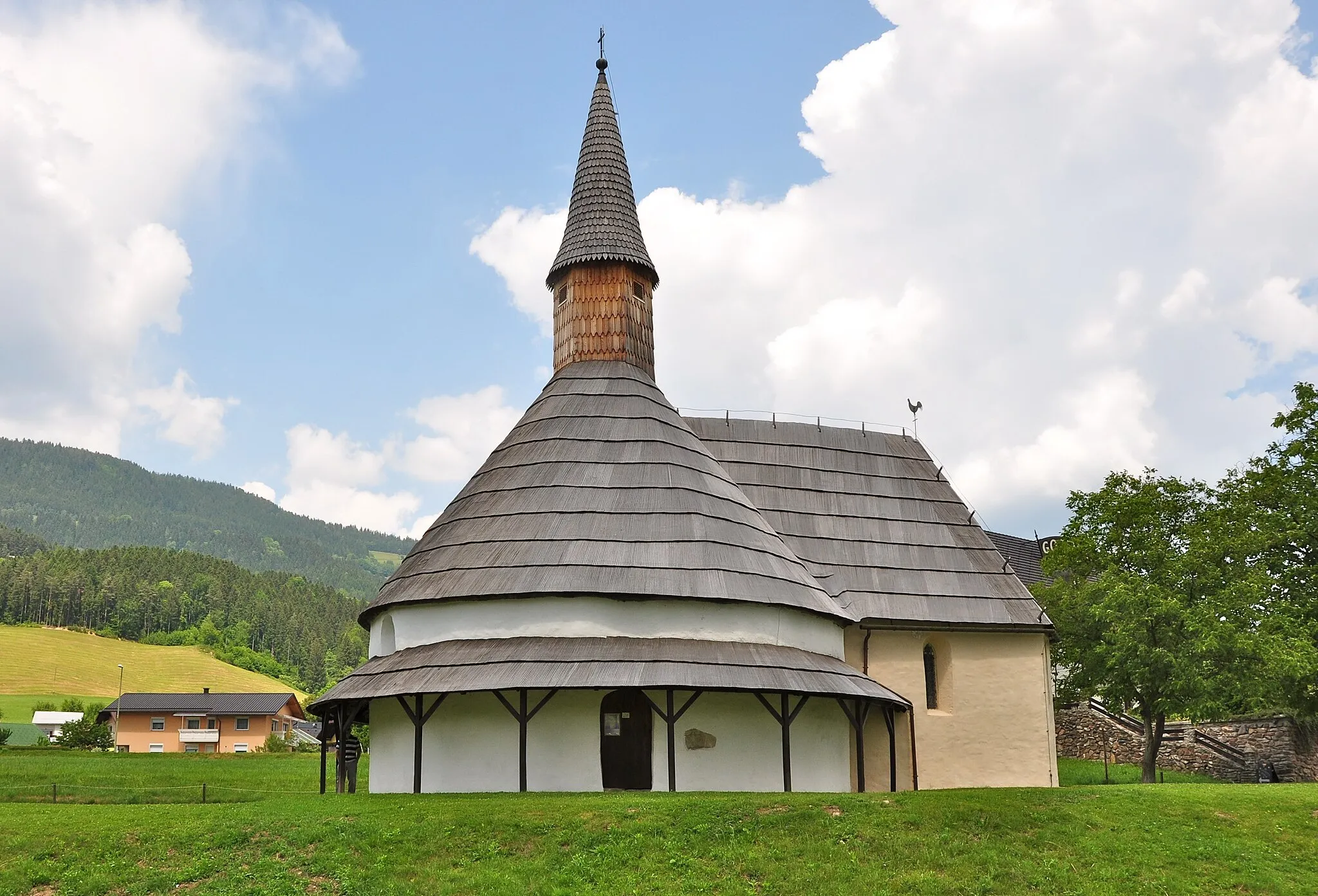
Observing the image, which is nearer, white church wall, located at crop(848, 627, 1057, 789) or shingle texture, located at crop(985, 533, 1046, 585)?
white church wall, located at crop(848, 627, 1057, 789)

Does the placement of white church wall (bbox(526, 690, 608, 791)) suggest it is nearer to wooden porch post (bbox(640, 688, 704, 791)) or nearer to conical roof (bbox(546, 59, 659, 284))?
wooden porch post (bbox(640, 688, 704, 791))

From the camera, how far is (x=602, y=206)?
116 feet

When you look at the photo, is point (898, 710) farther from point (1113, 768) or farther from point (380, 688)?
point (1113, 768)

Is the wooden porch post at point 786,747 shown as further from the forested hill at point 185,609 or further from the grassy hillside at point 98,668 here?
the forested hill at point 185,609

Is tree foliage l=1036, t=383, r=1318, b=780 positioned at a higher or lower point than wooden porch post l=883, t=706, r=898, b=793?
higher

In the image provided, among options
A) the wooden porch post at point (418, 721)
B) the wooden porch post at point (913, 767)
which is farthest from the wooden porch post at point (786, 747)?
the wooden porch post at point (418, 721)

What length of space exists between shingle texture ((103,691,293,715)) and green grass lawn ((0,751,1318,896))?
244 feet

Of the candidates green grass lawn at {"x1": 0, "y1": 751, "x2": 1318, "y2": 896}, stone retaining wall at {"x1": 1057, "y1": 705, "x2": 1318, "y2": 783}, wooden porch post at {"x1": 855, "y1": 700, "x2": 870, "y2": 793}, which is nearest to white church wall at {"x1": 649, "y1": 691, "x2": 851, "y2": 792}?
wooden porch post at {"x1": 855, "y1": 700, "x2": 870, "y2": 793}

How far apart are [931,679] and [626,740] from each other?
10.2 m

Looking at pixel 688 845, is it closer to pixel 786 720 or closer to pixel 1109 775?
pixel 786 720

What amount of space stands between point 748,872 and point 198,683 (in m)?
115

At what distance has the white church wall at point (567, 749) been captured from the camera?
24.1 meters

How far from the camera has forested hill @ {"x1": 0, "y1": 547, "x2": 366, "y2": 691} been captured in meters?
147

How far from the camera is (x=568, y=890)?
16344mm
